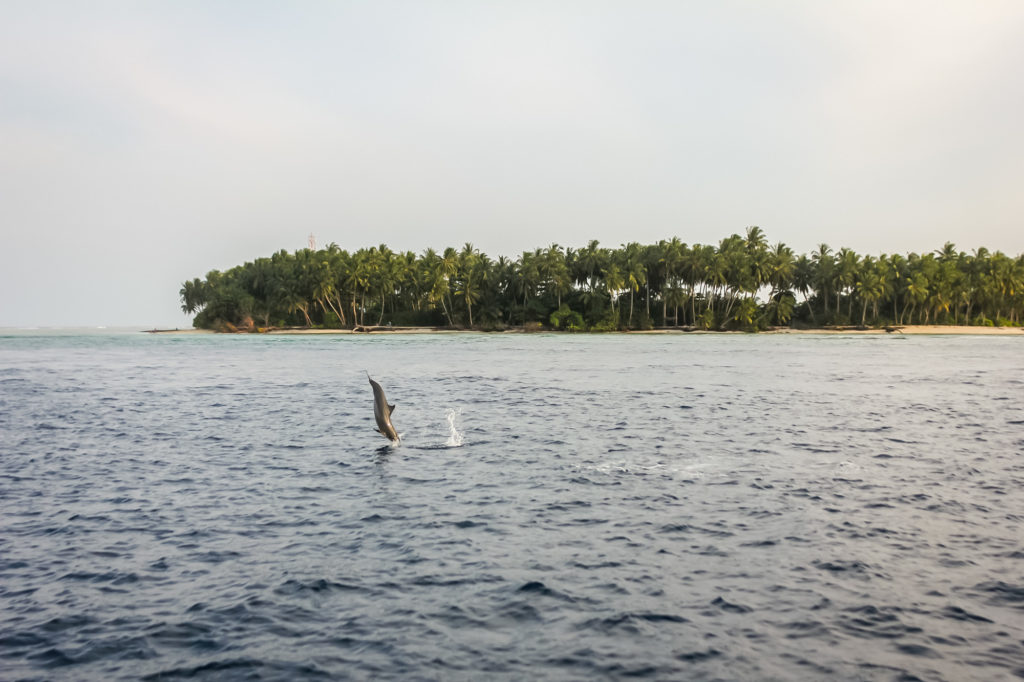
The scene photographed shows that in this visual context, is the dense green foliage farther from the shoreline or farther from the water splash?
the water splash

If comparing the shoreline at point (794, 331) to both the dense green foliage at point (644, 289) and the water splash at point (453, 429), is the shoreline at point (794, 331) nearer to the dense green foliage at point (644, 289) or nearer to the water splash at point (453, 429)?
the dense green foliage at point (644, 289)

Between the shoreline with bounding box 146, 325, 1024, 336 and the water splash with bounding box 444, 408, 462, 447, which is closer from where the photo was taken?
the water splash with bounding box 444, 408, 462, 447

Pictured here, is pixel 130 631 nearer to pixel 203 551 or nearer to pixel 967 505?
pixel 203 551

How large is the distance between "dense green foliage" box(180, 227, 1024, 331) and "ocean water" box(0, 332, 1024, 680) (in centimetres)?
11858

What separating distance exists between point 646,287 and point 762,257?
23.9m

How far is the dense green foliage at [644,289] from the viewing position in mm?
140000

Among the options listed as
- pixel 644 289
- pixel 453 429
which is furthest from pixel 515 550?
pixel 644 289

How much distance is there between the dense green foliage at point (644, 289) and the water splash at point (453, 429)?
11083 centimetres

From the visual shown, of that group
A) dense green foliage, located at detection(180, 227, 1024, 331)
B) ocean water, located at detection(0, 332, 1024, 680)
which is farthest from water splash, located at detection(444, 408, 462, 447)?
dense green foliage, located at detection(180, 227, 1024, 331)

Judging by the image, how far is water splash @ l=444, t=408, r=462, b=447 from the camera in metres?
21.5

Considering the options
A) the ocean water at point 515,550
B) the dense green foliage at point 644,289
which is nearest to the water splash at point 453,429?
the ocean water at point 515,550

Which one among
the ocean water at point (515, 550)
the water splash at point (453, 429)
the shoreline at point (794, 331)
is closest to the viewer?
the ocean water at point (515, 550)

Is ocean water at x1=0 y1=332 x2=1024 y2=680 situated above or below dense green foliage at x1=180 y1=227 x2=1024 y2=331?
below

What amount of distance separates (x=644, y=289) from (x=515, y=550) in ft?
480
